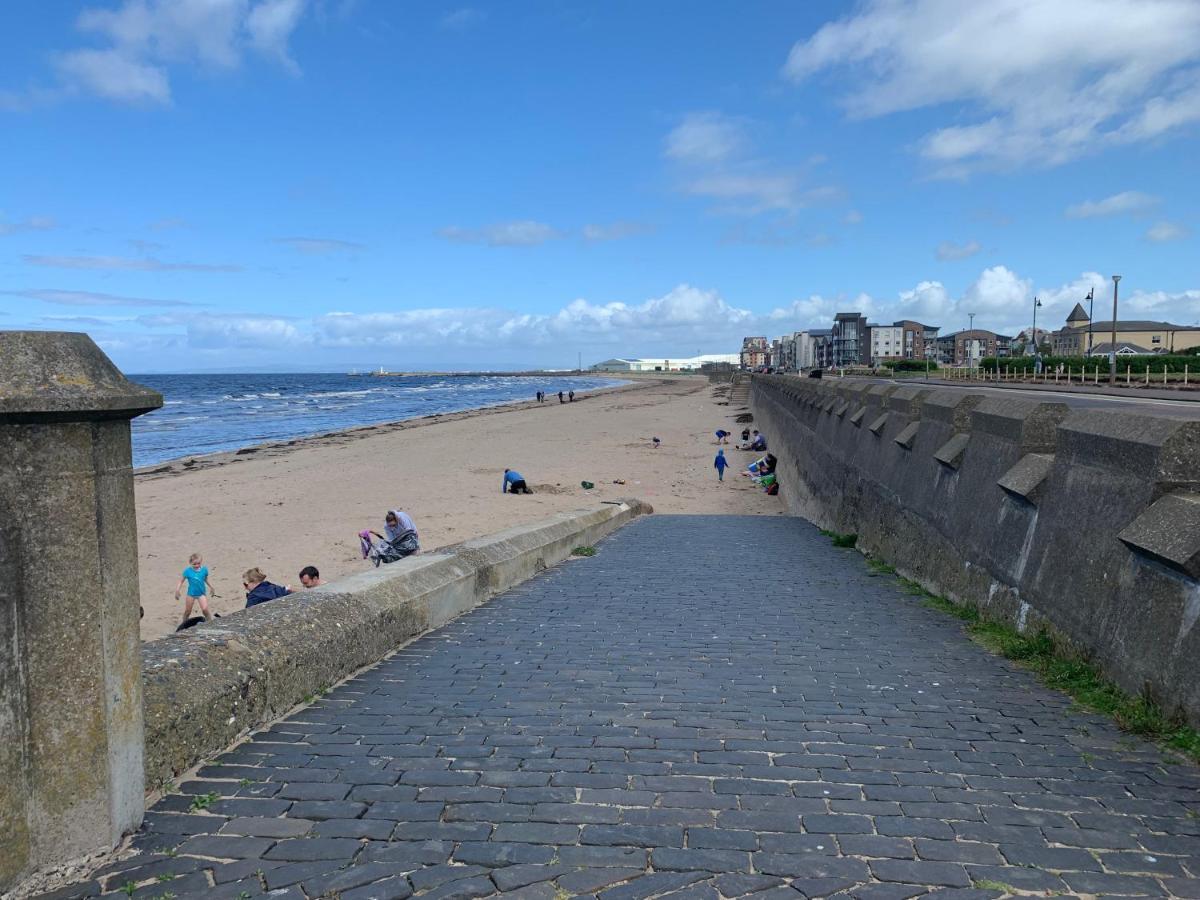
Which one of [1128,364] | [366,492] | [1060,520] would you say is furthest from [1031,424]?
[1128,364]

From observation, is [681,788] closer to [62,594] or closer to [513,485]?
[62,594]

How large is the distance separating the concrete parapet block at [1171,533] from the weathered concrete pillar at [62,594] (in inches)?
171

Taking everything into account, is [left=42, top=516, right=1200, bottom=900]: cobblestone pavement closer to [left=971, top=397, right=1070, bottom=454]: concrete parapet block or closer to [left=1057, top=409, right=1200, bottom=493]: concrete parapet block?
[left=1057, top=409, right=1200, bottom=493]: concrete parapet block

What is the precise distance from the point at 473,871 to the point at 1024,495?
4.55 metres

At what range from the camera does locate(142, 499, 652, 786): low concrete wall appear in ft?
12.2

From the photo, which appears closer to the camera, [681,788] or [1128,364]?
[681,788]

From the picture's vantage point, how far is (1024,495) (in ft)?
19.1

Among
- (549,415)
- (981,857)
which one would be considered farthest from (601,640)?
(549,415)

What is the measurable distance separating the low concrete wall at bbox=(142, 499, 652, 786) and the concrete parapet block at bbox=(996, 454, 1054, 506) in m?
4.30

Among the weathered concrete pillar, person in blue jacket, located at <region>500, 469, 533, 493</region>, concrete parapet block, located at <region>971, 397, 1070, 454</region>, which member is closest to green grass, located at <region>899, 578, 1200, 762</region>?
concrete parapet block, located at <region>971, 397, 1070, 454</region>

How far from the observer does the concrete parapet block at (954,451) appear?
764cm

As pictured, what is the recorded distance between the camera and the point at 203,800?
3.43 metres

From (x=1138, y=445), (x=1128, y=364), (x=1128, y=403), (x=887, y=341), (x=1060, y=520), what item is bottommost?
(x=1060, y=520)

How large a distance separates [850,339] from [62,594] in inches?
6835
